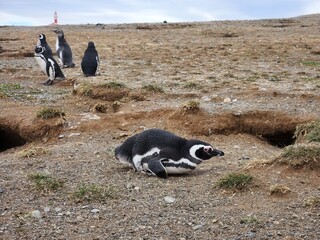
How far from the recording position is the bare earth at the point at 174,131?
145 inches

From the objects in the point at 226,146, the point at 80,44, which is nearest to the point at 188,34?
the point at 80,44

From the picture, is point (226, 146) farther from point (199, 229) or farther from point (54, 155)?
point (199, 229)

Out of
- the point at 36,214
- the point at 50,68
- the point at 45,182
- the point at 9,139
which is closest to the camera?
the point at 36,214

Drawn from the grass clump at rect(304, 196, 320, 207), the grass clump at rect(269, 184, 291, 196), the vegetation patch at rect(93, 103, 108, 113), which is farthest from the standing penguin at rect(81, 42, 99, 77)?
the grass clump at rect(304, 196, 320, 207)

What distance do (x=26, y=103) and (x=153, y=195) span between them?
467cm

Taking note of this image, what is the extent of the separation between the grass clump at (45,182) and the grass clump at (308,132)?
8.32 feet

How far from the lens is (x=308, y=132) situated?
5.75 metres

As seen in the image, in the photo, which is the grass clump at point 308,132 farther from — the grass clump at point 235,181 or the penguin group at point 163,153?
the grass clump at point 235,181

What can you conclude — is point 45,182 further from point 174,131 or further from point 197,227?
point 174,131

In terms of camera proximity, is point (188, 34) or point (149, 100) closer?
point (149, 100)

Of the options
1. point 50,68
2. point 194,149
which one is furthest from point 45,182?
point 50,68

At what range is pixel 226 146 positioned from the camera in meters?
5.89

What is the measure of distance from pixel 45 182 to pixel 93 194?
19.9 inches

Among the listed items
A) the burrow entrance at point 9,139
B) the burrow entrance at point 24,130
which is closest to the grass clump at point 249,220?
the burrow entrance at point 24,130
